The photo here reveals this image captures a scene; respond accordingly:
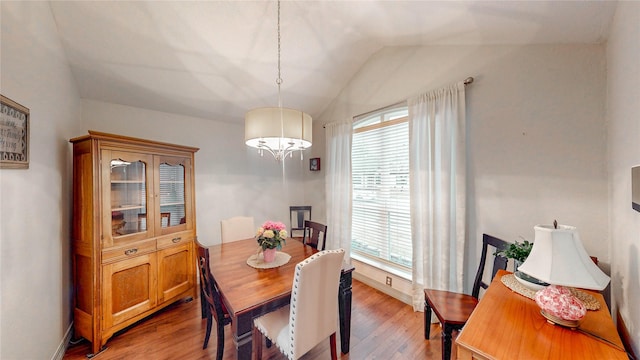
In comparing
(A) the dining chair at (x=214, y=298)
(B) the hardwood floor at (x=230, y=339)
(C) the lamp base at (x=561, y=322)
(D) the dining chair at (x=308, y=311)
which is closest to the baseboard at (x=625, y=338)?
(C) the lamp base at (x=561, y=322)

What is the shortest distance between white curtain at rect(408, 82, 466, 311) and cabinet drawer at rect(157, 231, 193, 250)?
8.37ft

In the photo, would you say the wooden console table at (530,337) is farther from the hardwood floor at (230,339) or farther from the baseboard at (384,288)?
the baseboard at (384,288)

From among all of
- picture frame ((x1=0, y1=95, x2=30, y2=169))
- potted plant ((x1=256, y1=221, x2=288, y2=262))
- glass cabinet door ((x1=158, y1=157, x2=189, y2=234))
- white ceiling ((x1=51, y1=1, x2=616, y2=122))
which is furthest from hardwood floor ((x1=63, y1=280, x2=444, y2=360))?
white ceiling ((x1=51, y1=1, x2=616, y2=122))

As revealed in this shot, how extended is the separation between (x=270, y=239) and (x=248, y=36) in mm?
1982

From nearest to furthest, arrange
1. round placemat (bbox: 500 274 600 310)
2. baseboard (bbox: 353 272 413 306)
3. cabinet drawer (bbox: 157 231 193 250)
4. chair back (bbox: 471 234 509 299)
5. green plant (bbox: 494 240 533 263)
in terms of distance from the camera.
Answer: round placemat (bbox: 500 274 600 310) < green plant (bbox: 494 240 533 263) < chair back (bbox: 471 234 509 299) < cabinet drawer (bbox: 157 231 193 250) < baseboard (bbox: 353 272 413 306)

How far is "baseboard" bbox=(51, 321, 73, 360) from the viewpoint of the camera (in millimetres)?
1733

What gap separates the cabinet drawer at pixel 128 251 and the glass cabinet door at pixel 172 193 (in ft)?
0.58

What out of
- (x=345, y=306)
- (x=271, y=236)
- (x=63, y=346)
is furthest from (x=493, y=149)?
(x=63, y=346)

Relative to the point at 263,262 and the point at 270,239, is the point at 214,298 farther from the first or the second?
the point at 270,239

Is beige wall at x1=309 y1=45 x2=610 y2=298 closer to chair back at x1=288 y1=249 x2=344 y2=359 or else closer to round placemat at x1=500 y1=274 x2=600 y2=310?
round placemat at x1=500 y1=274 x2=600 y2=310

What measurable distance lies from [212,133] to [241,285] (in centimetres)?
243

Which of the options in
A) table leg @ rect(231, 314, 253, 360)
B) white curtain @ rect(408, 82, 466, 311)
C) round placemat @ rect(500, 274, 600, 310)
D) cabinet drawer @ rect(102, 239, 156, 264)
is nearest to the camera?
round placemat @ rect(500, 274, 600, 310)

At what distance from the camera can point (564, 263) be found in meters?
0.98

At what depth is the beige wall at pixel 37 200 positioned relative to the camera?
1257mm
